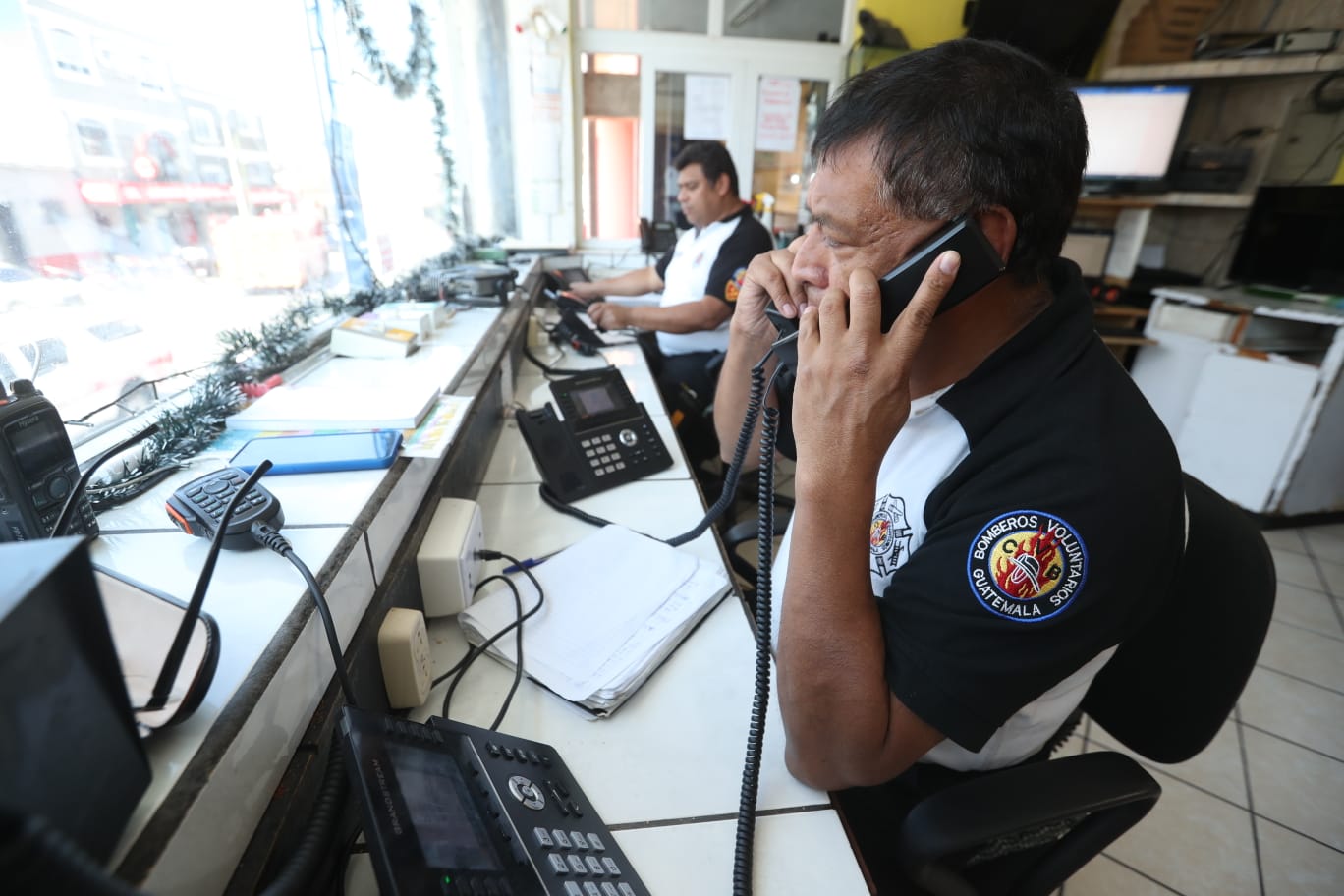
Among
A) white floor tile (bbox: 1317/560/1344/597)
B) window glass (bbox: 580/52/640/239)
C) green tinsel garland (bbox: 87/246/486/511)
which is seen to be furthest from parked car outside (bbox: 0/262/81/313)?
white floor tile (bbox: 1317/560/1344/597)

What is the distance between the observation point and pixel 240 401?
1.01m

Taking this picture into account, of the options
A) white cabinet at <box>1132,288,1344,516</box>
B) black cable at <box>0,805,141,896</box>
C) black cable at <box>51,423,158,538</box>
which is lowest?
white cabinet at <box>1132,288,1344,516</box>

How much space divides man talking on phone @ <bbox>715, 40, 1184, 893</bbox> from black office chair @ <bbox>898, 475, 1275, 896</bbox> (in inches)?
2.6

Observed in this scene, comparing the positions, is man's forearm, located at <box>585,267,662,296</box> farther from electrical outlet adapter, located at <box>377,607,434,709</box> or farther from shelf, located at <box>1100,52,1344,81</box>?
shelf, located at <box>1100,52,1344,81</box>

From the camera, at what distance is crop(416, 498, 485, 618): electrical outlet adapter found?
86 cm

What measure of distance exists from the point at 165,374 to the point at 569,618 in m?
0.76

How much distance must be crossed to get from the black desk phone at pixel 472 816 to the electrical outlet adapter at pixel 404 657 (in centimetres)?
13

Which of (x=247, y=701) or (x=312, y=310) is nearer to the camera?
(x=247, y=701)

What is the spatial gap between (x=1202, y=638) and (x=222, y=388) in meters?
1.40

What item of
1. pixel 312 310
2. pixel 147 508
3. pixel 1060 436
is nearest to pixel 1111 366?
pixel 1060 436

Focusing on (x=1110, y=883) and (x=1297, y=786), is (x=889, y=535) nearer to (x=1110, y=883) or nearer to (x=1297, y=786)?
(x=1110, y=883)

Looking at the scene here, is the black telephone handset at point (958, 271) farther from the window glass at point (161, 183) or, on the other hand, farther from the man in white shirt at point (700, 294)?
the man in white shirt at point (700, 294)

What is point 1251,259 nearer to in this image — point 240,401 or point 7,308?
point 240,401

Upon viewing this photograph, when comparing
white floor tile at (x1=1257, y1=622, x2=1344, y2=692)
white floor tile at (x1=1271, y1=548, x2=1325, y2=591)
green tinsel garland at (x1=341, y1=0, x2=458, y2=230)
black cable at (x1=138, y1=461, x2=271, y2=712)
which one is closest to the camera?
black cable at (x1=138, y1=461, x2=271, y2=712)
